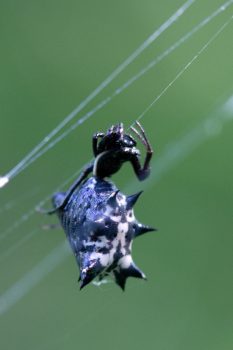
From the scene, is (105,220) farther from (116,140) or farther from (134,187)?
(134,187)

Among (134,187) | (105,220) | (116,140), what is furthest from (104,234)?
(134,187)

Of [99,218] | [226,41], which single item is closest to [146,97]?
[226,41]

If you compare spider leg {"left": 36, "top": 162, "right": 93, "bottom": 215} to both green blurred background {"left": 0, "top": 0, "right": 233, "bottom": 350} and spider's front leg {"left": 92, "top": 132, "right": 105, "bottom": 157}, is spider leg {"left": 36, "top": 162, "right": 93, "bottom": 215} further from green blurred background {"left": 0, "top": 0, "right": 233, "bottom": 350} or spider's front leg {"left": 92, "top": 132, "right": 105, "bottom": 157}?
green blurred background {"left": 0, "top": 0, "right": 233, "bottom": 350}

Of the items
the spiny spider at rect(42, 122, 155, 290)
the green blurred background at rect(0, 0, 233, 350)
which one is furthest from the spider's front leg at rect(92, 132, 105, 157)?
the green blurred background at rect(0, 0, 233, 350)

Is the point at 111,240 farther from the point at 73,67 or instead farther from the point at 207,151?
the point at 73,67

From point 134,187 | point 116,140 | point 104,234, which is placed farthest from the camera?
point 134,187

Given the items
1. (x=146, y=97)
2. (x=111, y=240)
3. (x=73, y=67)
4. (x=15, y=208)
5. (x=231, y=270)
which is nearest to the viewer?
(x=111, y=240)

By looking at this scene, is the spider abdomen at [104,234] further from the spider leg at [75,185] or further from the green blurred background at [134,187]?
the green blurred background at [134,187]
